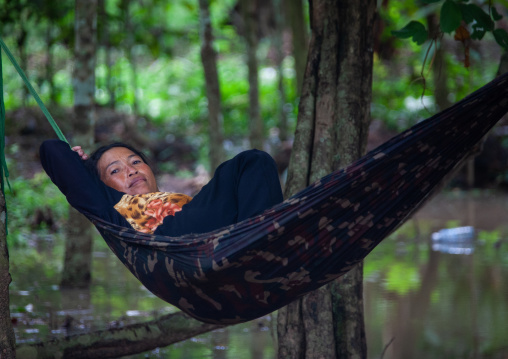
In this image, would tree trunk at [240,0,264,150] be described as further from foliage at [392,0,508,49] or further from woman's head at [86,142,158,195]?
foliage at [392,0,508,49]

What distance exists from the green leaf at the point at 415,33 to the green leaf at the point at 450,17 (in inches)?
3.9

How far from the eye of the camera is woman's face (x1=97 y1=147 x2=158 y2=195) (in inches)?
94.6

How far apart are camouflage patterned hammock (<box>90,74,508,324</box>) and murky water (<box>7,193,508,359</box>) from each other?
31.1 inches

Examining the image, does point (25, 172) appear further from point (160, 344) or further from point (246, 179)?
point (246, 179)

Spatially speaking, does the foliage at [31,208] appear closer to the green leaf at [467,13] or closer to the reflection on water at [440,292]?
the reflection on water at [440,292]

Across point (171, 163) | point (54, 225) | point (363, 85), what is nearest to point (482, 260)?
point (363, 85)

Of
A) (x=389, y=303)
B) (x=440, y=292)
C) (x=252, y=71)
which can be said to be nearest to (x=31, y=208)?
(x=252, y=71)

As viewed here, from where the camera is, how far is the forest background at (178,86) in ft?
23.5

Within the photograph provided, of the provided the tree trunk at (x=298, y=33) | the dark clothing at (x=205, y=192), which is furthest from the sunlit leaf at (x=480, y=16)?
the tree trunk at (x=298, y=33)

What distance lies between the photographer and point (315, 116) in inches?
93.2

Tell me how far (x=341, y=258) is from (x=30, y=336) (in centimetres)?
191

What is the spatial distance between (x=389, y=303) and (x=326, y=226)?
202 cm

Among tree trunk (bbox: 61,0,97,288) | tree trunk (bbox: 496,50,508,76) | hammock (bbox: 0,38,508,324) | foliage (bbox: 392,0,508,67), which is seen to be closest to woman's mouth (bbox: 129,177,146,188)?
hammock (bbox: 0,38,508,324)

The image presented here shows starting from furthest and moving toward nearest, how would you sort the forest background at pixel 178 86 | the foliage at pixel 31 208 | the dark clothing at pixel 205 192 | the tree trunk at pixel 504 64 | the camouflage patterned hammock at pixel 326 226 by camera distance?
the forest background at pixel 178 86 → the foliage at pixel 31 208 → the tree trunk at pixel 504 64 → the dark clothing at pixel 205 192 → the camouflage patterned hammock at pixel 326 226
